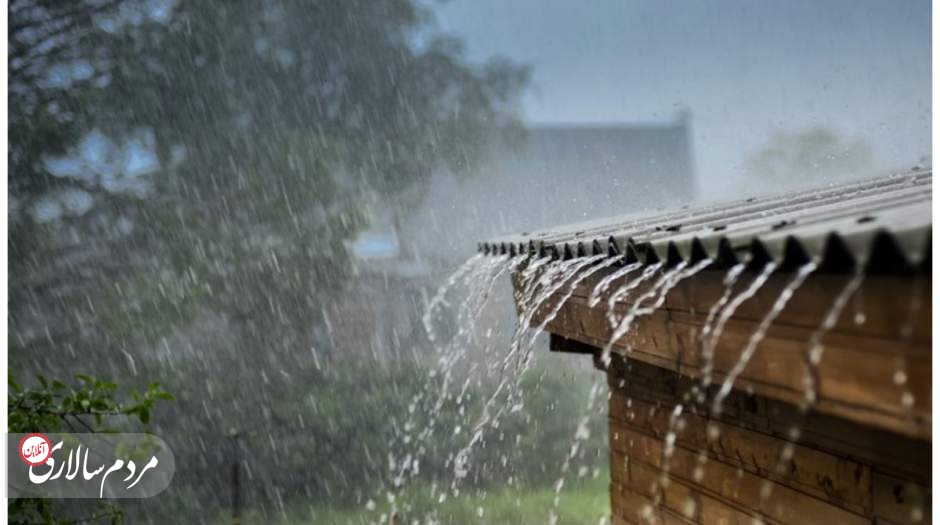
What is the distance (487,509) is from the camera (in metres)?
8.77

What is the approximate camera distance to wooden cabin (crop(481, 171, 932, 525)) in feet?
2.53

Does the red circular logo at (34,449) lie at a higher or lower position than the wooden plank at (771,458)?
lower

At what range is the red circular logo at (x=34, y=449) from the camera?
2840 mm

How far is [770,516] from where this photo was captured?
1.47 meters

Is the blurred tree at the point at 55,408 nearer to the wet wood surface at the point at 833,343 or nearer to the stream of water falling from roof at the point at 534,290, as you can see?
the stream of water falling from roof at the point at 534,290

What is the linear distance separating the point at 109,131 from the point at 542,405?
432 cm

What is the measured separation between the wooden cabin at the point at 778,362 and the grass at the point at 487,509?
263 inches

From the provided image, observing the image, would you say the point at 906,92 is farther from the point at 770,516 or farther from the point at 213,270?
the point at 770,516

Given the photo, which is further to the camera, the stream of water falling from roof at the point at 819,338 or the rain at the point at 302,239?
the rain at the point at 302,239

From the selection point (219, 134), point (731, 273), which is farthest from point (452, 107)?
point (731, 273)

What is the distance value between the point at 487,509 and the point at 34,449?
6265mm

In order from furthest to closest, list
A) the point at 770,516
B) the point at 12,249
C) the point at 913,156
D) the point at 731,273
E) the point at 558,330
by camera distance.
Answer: the point at 913,156
the point at 12,249
the point at 558,330
the point at 770,516
the point at 731,273

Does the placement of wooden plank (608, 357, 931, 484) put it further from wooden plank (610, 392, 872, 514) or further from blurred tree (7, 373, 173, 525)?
blurred tree (7, 373, 173, 525)

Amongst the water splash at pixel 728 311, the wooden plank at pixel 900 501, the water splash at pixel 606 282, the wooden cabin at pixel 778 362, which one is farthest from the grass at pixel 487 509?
the water splash at pixel 728 311
